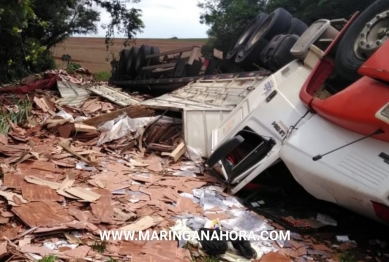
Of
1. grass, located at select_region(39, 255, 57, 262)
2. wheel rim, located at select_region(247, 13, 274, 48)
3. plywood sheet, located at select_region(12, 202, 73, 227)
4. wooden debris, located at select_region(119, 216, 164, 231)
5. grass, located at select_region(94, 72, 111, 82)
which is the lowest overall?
grass, located at select_region(94, 72, 111, 82)

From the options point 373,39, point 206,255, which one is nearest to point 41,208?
point 206,255

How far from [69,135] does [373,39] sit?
4.64m

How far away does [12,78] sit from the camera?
15.2 meters

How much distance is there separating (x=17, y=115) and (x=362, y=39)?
6.14 m

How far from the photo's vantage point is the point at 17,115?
7750 millimetres

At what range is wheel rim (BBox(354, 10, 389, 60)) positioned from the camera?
382 cm

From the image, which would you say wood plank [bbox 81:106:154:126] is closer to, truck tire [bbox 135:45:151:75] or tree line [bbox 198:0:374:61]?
truck tire [bbox 135:45:151:75]

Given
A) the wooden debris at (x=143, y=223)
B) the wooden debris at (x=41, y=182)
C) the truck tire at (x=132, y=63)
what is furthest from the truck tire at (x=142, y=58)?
the wooden debris at (x=143, y=223)

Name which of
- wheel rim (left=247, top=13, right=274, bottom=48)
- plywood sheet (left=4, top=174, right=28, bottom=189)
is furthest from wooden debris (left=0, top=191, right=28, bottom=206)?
wheel rim (left=247, top=13, right=274, bottom=48)

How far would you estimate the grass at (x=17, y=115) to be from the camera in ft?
22.2

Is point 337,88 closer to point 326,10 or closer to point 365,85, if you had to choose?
point 365,85

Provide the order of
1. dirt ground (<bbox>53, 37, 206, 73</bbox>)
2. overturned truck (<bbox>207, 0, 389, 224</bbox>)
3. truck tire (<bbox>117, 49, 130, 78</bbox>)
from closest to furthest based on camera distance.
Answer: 1. overturned truck (<bbox>207, 0, 389, 224</bbox>)
2. truck tire (<bbox>117, 49, 130, 78</bbox>)
3. dirt ground (<bbox>53, 37, 206, 73</bbox>)

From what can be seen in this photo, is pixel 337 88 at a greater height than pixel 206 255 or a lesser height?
greater

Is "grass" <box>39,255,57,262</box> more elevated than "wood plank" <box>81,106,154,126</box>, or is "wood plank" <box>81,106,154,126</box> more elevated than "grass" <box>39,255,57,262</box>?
"grass" <box>39,255,57,262</box>
